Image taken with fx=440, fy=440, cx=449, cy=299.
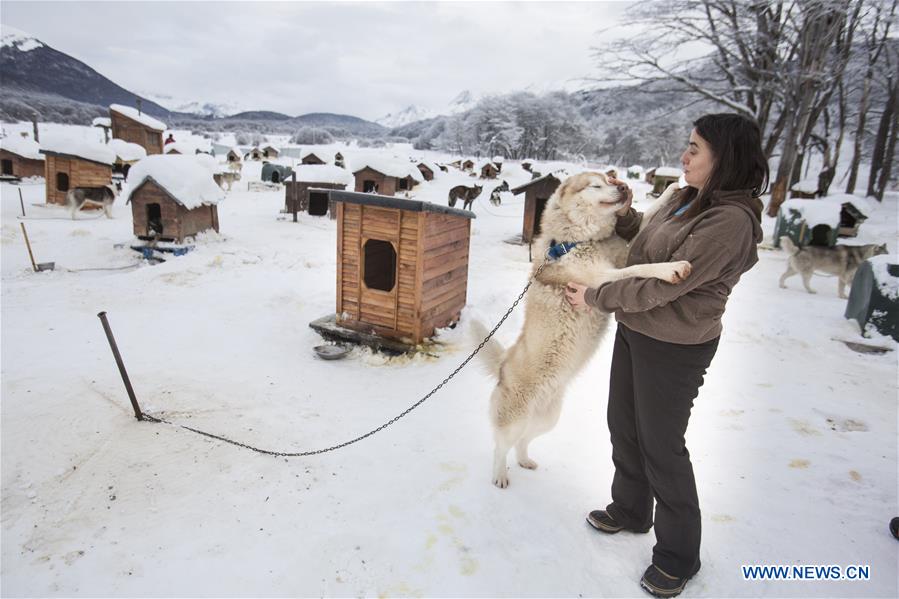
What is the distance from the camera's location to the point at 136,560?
2719 millimetres

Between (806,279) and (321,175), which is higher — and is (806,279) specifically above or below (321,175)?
below

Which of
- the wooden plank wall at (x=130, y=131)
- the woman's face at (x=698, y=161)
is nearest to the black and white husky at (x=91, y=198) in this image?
the wooden plank wall at (x=130, y=131)

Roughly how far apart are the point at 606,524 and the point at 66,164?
2254 cm

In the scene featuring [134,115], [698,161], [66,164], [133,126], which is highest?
[134,115]

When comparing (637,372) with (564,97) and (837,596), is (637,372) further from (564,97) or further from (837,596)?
(564,97)

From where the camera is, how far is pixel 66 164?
17.2 meters

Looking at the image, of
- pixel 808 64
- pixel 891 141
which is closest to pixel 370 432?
pixel 808 64

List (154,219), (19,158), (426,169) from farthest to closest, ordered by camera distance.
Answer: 1. (426,169)
2. (19,158)
3. (154,219)

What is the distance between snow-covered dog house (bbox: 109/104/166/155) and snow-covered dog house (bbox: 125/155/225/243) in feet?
82.1

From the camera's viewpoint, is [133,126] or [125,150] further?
[133,126]

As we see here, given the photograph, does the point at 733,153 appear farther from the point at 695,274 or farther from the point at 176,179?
the point at 176,179

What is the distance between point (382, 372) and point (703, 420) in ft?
12.1

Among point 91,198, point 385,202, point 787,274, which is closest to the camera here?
point 385,202

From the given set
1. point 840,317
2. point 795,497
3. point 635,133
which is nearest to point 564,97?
point 635,133
